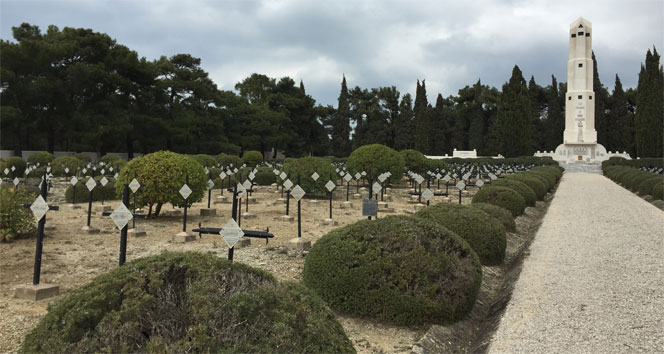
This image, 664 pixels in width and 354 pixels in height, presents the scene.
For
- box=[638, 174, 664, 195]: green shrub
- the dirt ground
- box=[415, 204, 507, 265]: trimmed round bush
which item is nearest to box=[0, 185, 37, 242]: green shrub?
the dirt ground

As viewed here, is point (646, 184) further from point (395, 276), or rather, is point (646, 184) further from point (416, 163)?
point (395, 276)

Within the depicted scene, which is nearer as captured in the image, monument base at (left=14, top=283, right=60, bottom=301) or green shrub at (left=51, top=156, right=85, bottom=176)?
monument base at (left=14, top=283, right=60, bottom=301)

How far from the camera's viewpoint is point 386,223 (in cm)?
516

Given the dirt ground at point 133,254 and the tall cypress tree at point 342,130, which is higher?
the tall cypress tree at point 342,130

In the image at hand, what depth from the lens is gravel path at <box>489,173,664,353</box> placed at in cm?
413

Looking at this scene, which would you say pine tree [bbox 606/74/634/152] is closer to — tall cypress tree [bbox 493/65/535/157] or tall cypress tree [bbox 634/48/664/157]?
tall cypress tree [bbox 634/48/664/157]

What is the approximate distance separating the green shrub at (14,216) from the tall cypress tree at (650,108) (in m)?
A: 58.3

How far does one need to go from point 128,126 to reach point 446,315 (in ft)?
126

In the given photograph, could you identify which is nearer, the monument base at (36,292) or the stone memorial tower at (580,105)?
the monument base at (36,292)

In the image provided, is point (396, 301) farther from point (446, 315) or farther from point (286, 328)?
point (286, 328)

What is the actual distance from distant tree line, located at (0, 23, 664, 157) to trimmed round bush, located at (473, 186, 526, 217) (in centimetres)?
3403

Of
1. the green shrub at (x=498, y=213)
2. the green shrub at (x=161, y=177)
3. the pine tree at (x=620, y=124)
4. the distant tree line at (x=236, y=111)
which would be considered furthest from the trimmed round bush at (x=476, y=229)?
the pine tree at (x=620, y=124)

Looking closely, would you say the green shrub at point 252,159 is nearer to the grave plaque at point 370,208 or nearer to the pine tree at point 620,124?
the grave plaque at point 370,208

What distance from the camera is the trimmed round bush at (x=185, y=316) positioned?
2.06 metres
